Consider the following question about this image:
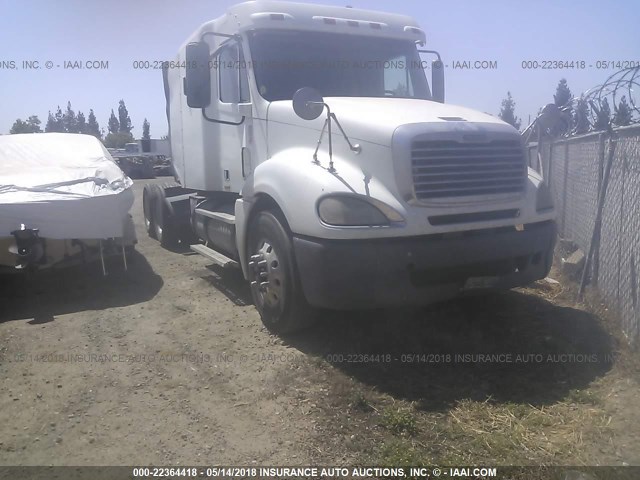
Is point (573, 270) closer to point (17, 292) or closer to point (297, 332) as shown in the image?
point (297, 332)

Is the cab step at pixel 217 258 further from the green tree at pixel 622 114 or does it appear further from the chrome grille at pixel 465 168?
the green tree at pixel 622 114

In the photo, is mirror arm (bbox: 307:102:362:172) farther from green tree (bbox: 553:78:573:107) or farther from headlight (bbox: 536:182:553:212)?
green tree (bbox: 553:78:573:107)

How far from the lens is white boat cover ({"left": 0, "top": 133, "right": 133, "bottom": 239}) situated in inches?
241

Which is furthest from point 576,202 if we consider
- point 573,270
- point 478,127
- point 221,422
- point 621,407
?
point 221,422

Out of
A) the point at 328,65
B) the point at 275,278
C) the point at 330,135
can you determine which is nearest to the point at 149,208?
the point at 328,65

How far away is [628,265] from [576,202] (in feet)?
8.17

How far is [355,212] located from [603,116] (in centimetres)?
302

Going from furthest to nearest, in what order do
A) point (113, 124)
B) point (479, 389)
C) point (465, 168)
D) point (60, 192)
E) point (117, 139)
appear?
1. point (113, 124)
2. point (117, 139)
3. point (60, 192)
4. point (465, 168)
5. point (479, 389)

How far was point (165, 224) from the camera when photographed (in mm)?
9117

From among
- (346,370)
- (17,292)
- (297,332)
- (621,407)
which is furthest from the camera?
(17,292)

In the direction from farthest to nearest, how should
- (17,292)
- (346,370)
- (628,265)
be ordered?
(17,292) < (628,265) < (346,370)

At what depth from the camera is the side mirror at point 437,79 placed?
6633mm

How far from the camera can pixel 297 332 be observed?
506 centimetres

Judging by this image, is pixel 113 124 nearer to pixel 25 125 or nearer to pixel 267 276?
pixel 25 125
